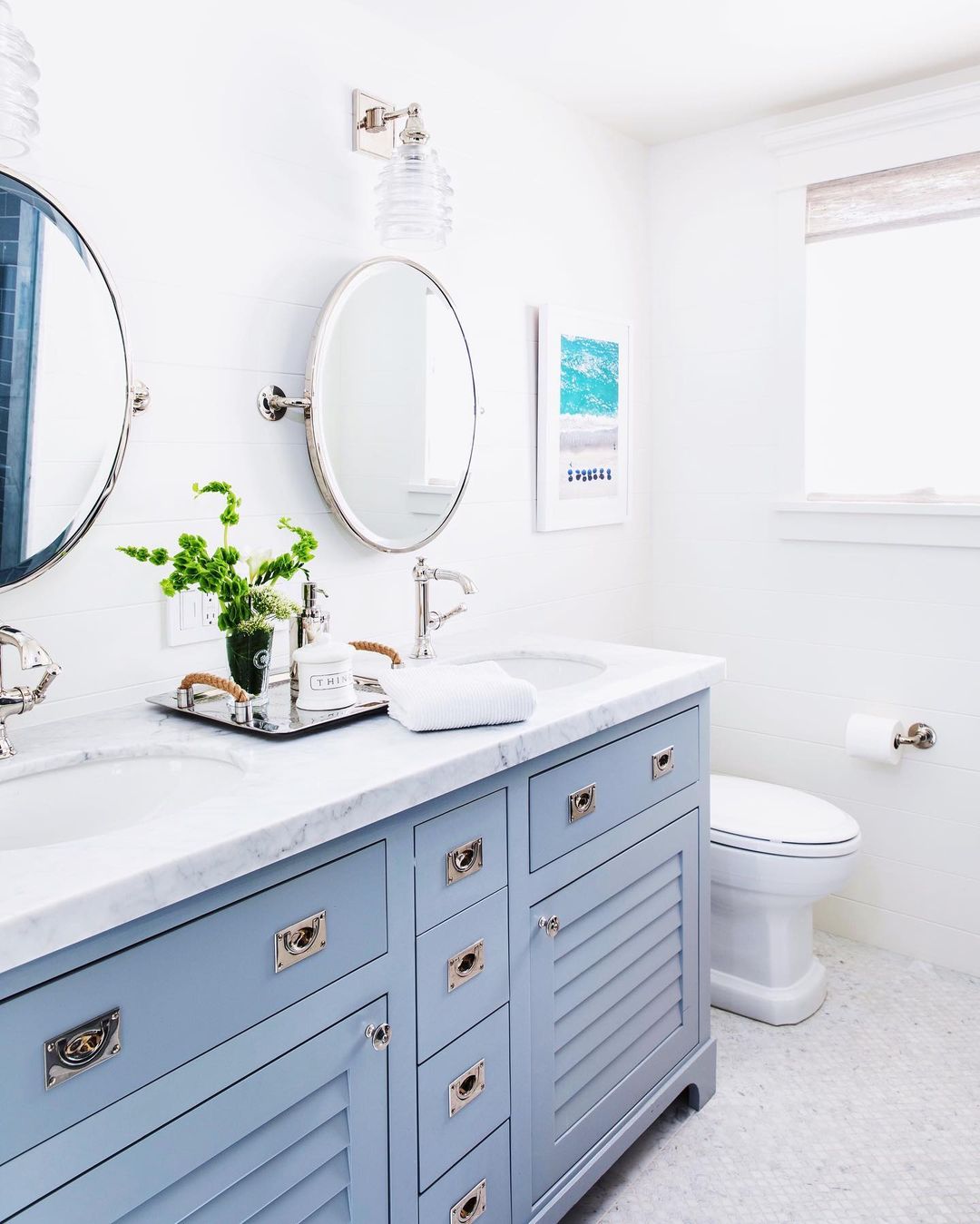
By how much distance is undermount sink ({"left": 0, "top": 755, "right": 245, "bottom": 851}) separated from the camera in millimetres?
1277

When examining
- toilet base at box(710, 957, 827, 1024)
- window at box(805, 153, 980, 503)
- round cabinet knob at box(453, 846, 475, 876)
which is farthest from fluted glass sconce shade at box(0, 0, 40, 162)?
toilet base at box(710, 957, 827, 1024)

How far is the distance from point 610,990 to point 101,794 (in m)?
0.94

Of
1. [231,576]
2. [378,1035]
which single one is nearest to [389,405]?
[231,576]

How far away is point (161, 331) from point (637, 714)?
106 centimetres

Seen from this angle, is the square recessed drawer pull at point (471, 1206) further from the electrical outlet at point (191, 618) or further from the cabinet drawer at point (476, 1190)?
the electrical outlet at point (191, 618)

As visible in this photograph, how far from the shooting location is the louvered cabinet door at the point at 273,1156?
974mm

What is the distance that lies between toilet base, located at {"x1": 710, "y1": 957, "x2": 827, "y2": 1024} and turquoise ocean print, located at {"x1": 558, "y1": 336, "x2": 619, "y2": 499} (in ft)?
4.29

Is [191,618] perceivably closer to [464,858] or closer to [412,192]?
[464,858]

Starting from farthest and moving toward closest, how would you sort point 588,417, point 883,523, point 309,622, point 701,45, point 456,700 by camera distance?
point 588,417 < point 883,523 < point 701,45 < point 309,622 < point 456,700

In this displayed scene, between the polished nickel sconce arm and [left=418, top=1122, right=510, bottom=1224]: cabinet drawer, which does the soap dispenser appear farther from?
the polished nickel sconce arm

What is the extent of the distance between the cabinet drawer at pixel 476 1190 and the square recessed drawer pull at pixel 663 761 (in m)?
0.66

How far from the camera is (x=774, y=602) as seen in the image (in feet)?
9.25

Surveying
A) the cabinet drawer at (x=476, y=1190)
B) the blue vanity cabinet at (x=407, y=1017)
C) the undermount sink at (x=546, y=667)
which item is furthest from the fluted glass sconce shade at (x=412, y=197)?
the cabinet drawer at (x=476, y=1190)

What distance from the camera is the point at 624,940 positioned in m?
1.77
